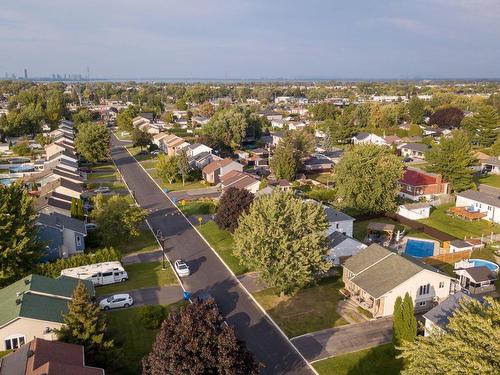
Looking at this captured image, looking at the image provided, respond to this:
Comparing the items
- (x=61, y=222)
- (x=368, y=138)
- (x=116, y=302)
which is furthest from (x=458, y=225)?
(x=368, y=138)

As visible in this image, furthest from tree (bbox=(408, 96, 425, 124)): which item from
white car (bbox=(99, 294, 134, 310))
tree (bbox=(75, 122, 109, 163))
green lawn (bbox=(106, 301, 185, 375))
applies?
white car (bbox=(99, 294, 134, 310))

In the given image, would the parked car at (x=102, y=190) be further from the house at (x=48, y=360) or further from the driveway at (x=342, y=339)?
the driveway at (x=342, y=339)

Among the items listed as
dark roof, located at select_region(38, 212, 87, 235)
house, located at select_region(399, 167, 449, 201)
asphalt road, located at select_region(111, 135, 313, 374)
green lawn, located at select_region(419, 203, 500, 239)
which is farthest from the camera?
house, located at select_region(399, 167, 449, 201)

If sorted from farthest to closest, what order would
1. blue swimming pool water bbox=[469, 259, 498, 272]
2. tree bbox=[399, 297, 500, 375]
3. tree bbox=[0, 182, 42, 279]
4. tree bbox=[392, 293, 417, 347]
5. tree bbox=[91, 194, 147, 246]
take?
tree bbox=[91, 194, 147, 246] → blue swimming pool water bbox=[469, 259, 498, 272] → tree bbox=[0, 182, 42, 279] → tree bbox=[392, 293, 417, 347] → tree bbox=[399, 297, 500, 375]

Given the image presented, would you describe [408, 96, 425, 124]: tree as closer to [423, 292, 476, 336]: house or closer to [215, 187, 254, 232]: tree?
[215, 187, 254, 232]: tree

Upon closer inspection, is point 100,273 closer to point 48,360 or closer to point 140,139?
point 48,360

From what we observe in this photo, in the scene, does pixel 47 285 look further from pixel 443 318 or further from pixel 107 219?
pixel 443 318

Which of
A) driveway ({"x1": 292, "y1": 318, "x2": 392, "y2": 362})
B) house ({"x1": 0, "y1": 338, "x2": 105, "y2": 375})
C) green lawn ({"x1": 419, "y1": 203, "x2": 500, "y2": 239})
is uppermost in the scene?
house ({"x1": 0, "y1": 338, "x2": 105, "y2": 375})

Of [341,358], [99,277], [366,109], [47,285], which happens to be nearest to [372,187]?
[341,358]
